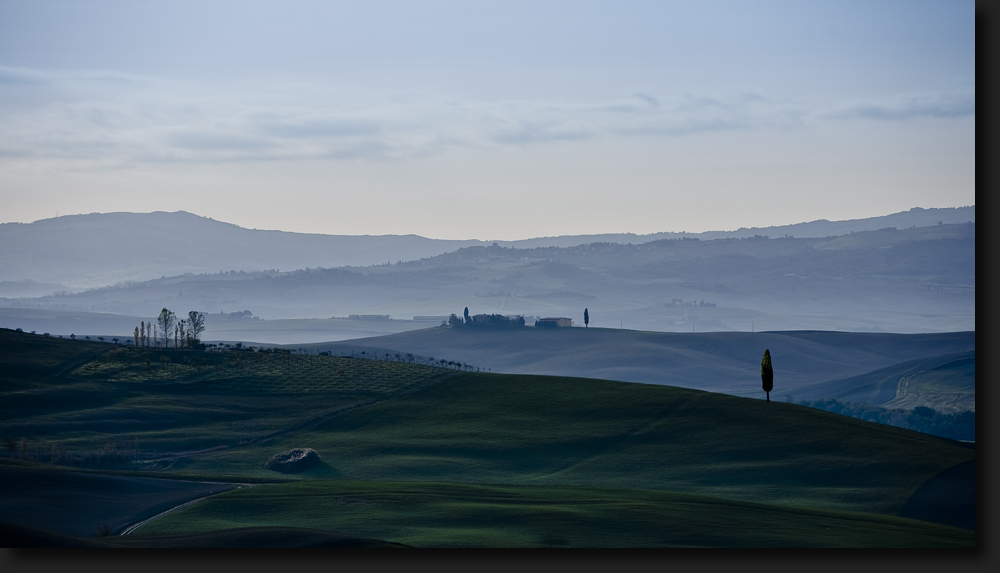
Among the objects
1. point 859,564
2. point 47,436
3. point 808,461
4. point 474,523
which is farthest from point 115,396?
point 859,564

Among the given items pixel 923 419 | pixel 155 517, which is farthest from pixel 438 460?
pixel 923 419

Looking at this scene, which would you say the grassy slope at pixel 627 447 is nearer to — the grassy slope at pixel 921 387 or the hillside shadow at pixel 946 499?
the hillside shadow at pixel 946 499

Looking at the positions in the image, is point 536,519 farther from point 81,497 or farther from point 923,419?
point 923,419

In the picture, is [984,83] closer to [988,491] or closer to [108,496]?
[988,491]

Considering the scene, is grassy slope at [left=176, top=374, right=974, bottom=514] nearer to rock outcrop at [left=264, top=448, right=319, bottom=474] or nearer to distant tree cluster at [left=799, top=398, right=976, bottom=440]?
rock outcrop at [left=264, top=448, right=319, bottom=474]

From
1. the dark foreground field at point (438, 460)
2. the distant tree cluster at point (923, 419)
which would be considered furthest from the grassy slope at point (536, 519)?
the distant tree cluster at point (923, 419)
